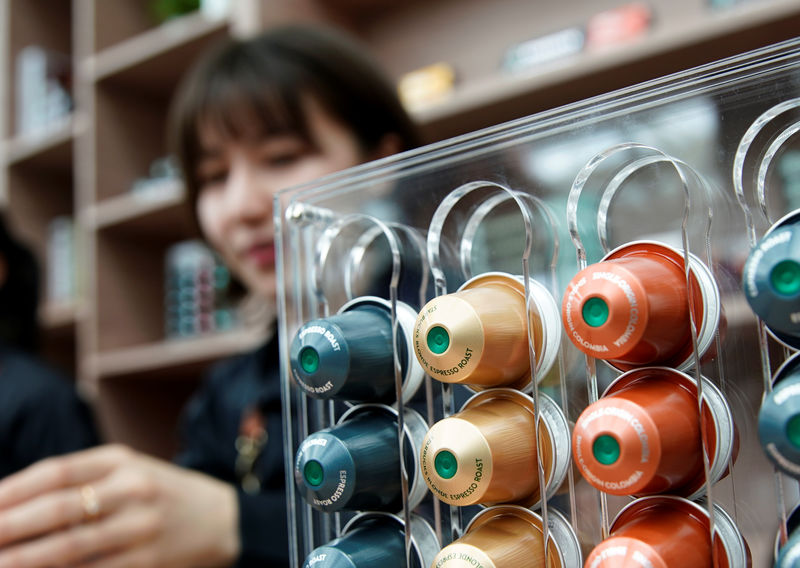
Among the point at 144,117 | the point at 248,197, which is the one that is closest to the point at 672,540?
the point at 248,197

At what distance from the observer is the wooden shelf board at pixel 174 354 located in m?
1.23

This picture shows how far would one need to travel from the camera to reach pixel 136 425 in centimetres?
149

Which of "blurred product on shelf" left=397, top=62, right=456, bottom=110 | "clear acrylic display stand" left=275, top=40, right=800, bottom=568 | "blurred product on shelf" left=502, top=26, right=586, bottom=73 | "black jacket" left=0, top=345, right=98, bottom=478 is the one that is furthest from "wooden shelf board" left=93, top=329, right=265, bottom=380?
"clear acrylic display stand" left=275, top=40, right=800, bottom=568

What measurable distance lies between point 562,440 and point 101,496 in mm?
330

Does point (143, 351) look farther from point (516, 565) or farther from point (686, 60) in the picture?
point (516, 565)

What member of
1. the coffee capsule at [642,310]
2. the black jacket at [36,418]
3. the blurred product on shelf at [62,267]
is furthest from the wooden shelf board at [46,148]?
the coffee capsule at [642,310]

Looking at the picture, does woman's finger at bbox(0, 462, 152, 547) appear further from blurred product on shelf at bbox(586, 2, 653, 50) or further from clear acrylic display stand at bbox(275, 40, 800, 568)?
blurred product on shelf at bbox(586, 2, 653, 50)

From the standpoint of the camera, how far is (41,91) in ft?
5.64

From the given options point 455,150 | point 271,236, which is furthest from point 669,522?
point 271,236

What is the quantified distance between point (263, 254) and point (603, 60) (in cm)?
49

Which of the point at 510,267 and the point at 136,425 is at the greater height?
A: the point at 510,267

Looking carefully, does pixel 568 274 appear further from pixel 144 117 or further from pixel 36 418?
pixel 144 117

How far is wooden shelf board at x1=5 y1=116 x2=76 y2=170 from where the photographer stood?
5.30ft

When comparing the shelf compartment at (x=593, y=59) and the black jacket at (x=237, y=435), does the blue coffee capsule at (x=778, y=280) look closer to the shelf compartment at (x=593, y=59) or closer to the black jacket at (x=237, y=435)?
the black jacket at (x=237, y=435)
